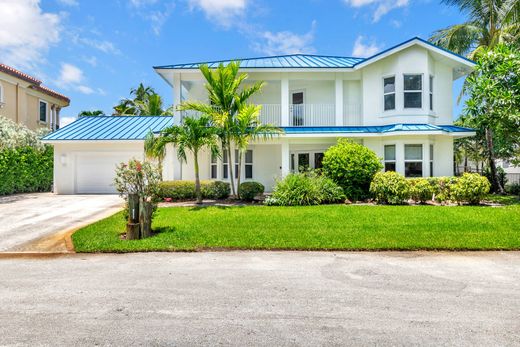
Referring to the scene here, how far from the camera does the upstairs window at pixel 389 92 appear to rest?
51.7 feet

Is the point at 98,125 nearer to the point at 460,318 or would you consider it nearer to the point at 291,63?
the point at 291,63

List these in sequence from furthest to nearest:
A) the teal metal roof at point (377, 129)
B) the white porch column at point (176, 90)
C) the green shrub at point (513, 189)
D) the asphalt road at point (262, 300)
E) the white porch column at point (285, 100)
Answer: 1. the green shrub at point (513, 189)
2. the white porch column at point (285, 100)
3. the white porch column at point (176, 90)
4. the teal metal roof at point (377, 129)
5. the asphalt road at point (262, 300)

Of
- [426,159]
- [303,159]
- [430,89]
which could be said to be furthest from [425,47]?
[303,159]

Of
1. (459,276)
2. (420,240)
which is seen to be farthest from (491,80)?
(459,276)

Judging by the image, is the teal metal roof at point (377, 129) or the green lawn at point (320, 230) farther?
the teal metal roof at point (377, 129)

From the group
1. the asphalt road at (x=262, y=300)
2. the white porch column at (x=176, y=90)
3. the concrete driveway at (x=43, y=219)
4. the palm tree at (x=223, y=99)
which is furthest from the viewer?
the white porch column at (x=176, y=90)

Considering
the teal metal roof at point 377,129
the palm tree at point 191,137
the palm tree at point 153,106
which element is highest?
the palm tree at point 153,106

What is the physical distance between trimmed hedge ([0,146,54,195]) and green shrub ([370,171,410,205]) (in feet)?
62.6

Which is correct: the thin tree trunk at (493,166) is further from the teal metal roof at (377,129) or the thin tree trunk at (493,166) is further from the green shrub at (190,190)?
the green shrub at (190,190)

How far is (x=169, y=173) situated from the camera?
55.7 ft

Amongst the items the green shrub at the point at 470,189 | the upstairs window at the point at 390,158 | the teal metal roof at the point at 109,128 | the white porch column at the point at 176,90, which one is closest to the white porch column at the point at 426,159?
the upstairs window at the point at 390,158

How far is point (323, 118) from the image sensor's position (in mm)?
17016

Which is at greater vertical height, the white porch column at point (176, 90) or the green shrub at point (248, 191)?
the white porch column at point (176, 90)

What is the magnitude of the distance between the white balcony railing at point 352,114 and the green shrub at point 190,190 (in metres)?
7.84
